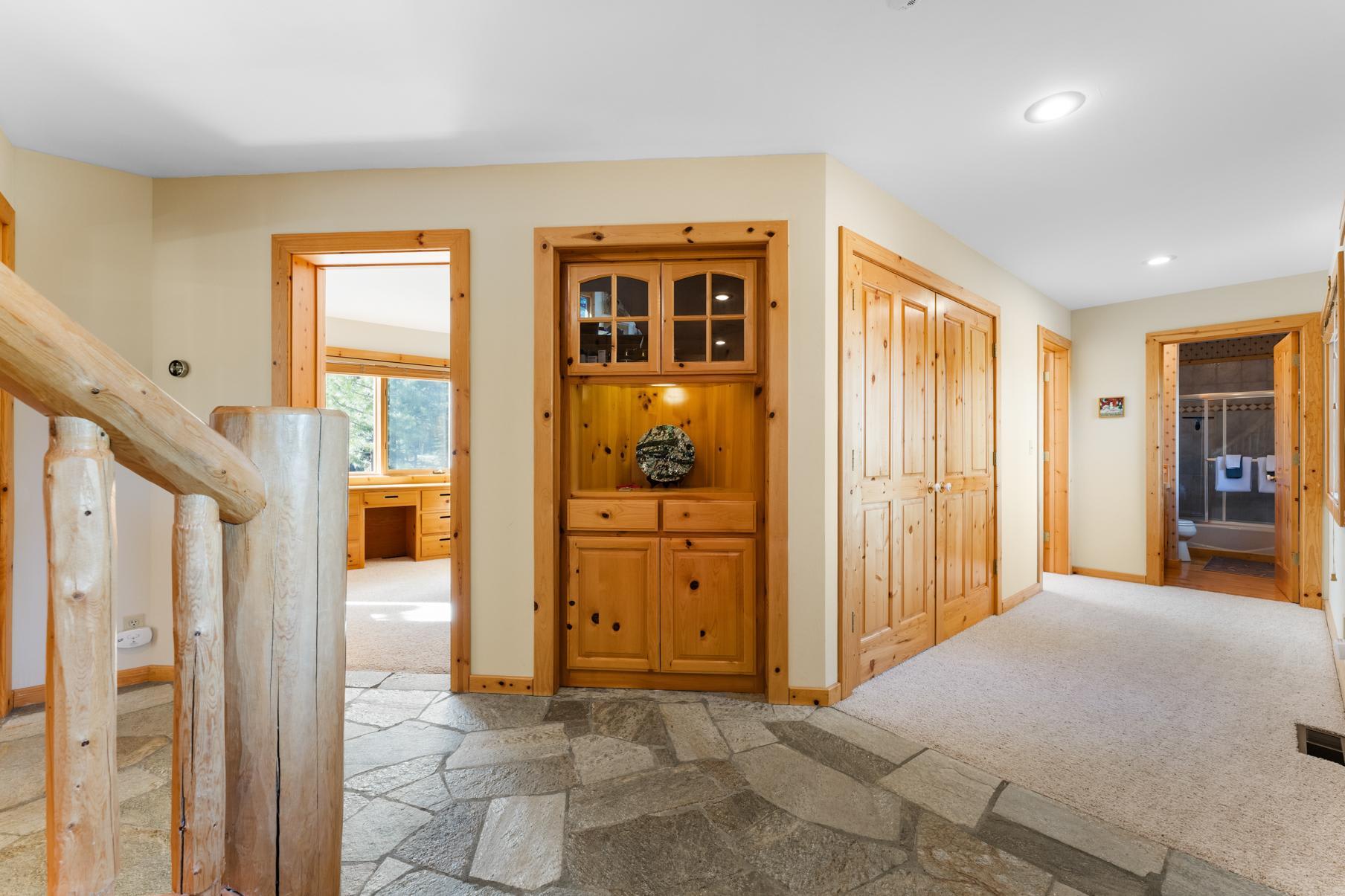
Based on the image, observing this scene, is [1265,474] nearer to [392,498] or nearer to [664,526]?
[664,526]

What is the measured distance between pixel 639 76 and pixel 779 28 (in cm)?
53

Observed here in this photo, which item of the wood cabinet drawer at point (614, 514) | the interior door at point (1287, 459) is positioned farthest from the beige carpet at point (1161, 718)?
the wood cabinet drawer at point (614, 514)

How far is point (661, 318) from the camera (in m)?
2.79

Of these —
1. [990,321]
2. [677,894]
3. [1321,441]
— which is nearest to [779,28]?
[677,894]

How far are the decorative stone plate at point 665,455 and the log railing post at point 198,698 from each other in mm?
2292

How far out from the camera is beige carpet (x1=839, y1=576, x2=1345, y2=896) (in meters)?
1.77

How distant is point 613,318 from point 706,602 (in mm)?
1442

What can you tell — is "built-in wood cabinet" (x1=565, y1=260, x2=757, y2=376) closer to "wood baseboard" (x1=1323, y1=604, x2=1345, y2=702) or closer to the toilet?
"wood baseboard" (x1=1323, y1=604, x2=1345, y2=702)

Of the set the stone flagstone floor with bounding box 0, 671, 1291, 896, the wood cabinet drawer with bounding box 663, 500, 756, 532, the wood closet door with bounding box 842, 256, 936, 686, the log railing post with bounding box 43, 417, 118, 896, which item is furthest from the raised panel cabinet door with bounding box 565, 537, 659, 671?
the log railing post with bounding box 43, 417, 118, 896

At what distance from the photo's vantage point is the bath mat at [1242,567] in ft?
17.6

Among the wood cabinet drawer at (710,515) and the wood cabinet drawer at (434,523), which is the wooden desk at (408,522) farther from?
the wood cabinet drawer at (710,515)

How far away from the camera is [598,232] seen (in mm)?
2705

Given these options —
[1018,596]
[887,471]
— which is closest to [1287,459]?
[1018,596]

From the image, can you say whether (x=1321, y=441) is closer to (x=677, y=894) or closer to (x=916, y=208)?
(x=916, y=208)
